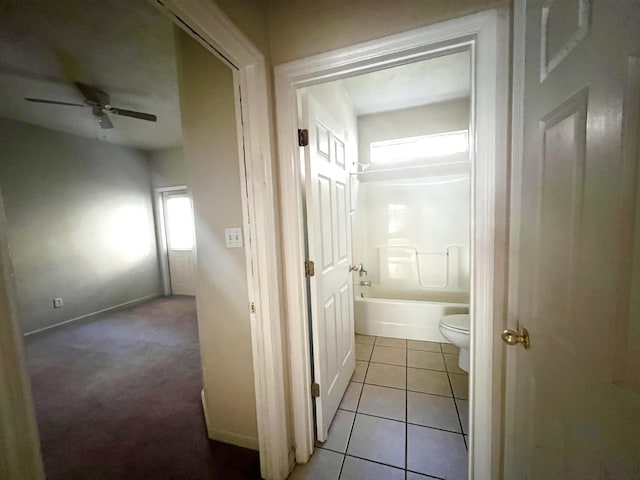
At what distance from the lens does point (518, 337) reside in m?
0.79

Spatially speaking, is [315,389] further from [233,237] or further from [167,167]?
[167,167]

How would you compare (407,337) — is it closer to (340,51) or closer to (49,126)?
(340,51)

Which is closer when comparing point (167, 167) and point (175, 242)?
point (167, 167)

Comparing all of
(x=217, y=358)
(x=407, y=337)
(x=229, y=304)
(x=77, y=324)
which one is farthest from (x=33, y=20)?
(x=407, y=337)

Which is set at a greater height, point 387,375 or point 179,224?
point 179,224

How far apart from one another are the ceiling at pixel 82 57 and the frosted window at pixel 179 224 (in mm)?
1721

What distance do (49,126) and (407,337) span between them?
5225 millimetres

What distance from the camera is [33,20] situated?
1.52m

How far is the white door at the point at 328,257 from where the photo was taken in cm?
130

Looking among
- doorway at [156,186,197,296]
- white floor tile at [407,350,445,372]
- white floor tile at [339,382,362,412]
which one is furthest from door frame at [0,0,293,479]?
doorway at [156,186,197,296]

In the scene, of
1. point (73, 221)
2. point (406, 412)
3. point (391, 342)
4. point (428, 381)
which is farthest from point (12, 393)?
point (73, 221)

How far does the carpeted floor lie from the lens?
132 cm

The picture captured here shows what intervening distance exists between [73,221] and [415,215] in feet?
15.8

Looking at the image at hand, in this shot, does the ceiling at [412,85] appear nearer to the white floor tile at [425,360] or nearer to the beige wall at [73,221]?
the white floor tile at [425,360]
